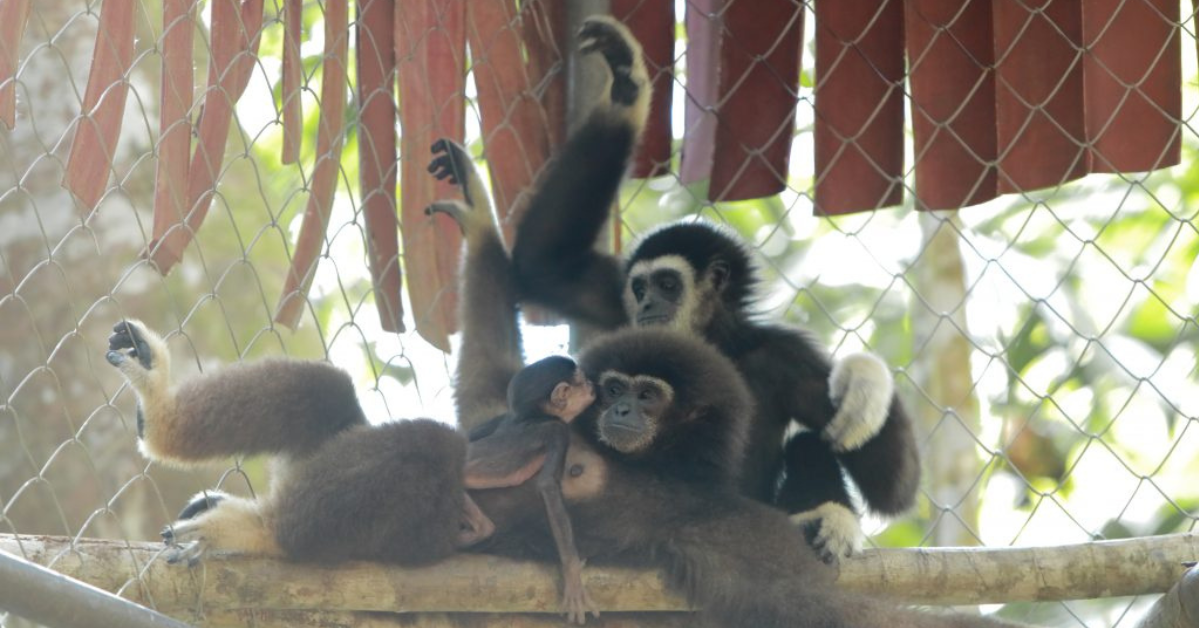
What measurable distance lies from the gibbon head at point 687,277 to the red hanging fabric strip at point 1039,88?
952 mm

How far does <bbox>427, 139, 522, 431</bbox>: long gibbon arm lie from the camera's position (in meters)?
4.57

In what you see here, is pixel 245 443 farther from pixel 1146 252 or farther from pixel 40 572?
pixel 1146 252

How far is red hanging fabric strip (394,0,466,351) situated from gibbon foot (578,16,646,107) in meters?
0.39

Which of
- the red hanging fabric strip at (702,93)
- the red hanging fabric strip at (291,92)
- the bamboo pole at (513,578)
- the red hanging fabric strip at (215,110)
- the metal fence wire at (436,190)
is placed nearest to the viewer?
the bamboo pole at (513,578)

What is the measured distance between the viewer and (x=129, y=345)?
11.0 feet

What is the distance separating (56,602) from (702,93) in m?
3.18

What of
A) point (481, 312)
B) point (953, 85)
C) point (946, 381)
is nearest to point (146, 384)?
point (481, 312)

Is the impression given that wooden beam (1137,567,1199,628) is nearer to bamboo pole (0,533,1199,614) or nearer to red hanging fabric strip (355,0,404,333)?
bamboo pole (0,533,1199,614)

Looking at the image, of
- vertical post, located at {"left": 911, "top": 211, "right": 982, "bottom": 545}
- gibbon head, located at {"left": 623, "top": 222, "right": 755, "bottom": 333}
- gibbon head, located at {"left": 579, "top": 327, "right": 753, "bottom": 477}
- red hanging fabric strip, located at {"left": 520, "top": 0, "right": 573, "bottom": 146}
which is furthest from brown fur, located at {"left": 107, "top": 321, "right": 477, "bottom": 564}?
vertical post, located at {"left": 911, "top": 211, "right": 982, "bottom": 545}

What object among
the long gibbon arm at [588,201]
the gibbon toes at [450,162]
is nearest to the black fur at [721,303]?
the long gibbon arm at [588,201]

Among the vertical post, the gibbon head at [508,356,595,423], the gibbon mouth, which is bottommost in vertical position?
the vertical post

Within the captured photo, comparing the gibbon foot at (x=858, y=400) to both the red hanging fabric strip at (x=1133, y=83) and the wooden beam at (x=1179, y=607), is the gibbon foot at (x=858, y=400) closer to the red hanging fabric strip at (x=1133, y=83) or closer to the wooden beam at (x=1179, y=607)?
the wooden beam at (x=1179, y=607)

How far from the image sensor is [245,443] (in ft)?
11.2

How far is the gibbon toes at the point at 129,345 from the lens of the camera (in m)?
3.34
